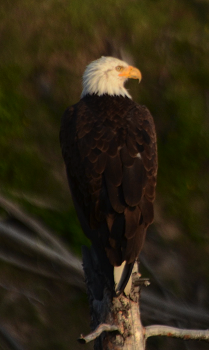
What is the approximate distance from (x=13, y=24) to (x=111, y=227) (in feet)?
25.0

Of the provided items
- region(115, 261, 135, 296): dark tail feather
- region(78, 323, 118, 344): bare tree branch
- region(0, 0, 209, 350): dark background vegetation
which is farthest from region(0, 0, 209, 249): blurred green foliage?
region(78, 323, 118, 344): bare tree branch

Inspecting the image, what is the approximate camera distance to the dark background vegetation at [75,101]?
9.06 meters

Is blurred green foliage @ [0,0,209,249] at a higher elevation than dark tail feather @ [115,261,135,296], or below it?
higher

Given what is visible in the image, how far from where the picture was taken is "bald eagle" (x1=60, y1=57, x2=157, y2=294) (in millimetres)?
4145

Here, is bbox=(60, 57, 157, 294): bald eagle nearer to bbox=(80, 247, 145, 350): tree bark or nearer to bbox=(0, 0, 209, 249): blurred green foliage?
bbox=(80, 247, 145, 350): tree bark

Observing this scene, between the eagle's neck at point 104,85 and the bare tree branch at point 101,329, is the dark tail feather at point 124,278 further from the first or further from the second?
the eagle's neck at point 104,85

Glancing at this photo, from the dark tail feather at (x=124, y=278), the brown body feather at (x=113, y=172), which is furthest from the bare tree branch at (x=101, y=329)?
the brown body feather at (x=113, y=172)

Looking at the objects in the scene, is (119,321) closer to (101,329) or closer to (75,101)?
(101,329)

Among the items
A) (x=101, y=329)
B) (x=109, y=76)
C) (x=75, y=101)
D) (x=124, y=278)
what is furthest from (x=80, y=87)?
(x=101, y=329)

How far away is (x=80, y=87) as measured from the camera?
1014 cm

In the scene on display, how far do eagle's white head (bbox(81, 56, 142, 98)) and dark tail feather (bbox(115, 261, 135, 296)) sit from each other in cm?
204

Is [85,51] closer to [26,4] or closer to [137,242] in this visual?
Answer: [26,4]

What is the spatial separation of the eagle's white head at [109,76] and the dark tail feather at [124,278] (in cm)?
204

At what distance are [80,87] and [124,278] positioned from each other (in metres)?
6.53
